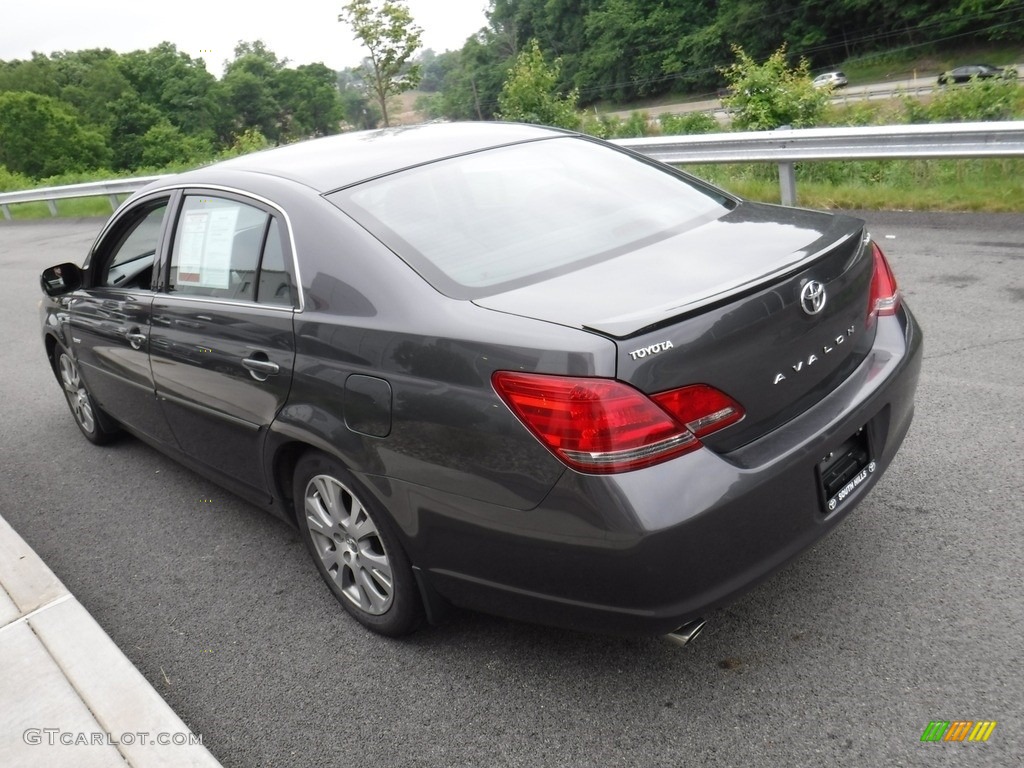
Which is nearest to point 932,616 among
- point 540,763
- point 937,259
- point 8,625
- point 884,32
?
point 540,763

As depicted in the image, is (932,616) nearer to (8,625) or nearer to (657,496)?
(657,496)

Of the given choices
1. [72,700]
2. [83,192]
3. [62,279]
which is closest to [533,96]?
[83,192]

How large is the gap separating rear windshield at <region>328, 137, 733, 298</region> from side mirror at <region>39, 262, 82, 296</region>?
241cm

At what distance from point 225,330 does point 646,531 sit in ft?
6.38

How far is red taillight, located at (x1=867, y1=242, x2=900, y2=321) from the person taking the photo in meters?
3.10

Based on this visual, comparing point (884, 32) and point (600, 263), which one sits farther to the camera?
point (884, 32)

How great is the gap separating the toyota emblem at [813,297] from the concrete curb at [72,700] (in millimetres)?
2135

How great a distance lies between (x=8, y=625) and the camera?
351cm

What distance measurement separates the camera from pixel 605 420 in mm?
2330

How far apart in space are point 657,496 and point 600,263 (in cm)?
87

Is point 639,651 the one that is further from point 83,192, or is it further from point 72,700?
point 83,192

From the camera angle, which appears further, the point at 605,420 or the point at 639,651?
the point at 639,651

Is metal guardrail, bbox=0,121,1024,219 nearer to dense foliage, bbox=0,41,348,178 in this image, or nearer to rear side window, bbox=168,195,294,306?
rear side window, bbox=168,195,294,306

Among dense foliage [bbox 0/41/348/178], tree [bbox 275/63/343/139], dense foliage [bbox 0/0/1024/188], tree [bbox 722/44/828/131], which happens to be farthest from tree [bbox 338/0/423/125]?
tree [bbox 275/63/343/139]
